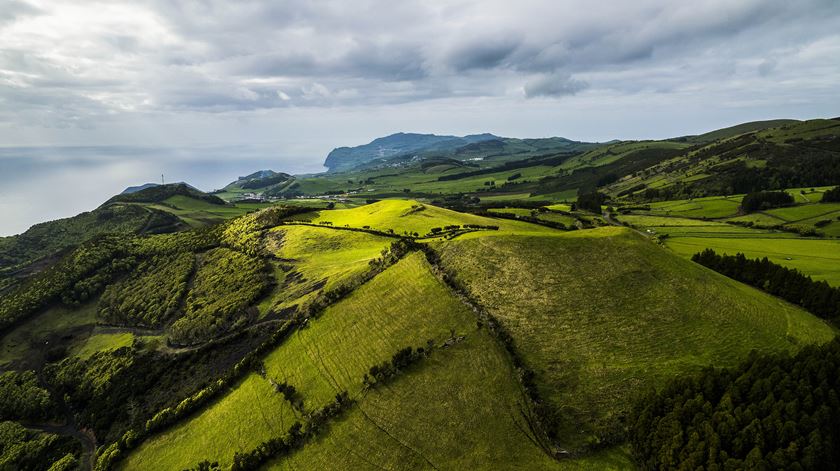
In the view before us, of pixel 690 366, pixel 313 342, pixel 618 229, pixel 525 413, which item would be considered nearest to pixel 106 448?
pixel 313 342

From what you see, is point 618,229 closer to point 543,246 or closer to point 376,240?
point 543,246

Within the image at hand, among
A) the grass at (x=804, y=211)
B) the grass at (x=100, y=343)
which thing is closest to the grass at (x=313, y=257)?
the grass at (x=100, y=343)

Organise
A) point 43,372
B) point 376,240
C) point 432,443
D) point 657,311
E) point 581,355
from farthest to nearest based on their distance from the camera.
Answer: point 376,240, point 43,372, point 657,311, point 581,355, point 432,443

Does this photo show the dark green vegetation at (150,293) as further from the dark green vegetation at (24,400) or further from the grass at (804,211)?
the grass at (804,211)

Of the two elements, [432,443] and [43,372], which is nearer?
[432,443]

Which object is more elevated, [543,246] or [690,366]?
[543,246]

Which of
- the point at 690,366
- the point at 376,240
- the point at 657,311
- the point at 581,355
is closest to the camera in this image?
the point at 690,366

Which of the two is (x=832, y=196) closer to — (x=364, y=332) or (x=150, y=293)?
(x=364, y=332)
